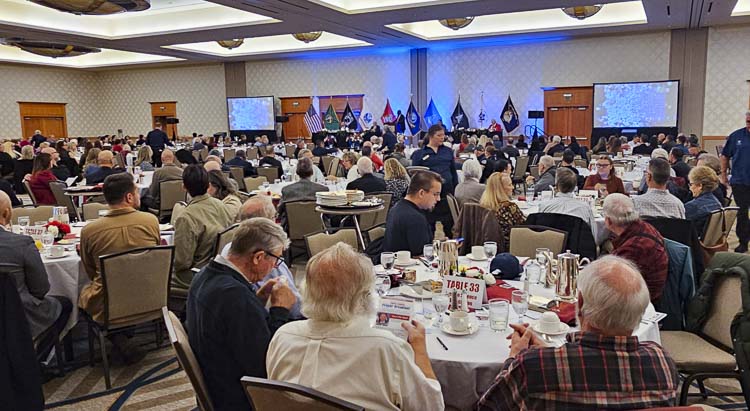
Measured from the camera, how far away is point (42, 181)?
8102 mm

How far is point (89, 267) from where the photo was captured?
159 inches

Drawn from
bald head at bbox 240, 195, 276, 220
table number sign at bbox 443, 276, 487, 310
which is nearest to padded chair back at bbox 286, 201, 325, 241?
bald head at bbox 240, 195, 276, 220

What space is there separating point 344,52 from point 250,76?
4456mm

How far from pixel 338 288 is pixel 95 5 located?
946 centimetres

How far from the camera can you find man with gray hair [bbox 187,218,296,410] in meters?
2.20

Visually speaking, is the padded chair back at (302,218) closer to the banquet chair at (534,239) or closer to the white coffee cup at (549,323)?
the banquet chair at (534,239)

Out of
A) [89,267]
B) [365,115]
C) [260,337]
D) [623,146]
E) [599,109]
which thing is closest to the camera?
[260,337]

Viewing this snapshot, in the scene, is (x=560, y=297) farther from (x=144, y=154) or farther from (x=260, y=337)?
(x=144, y=154)

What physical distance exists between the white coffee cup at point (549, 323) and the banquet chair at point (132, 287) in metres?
2.42

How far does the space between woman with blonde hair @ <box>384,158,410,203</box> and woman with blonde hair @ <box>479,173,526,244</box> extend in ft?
7.48

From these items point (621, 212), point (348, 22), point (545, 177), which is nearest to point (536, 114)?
point (348, 22)

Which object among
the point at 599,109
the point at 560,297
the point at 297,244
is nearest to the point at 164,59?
the point at 599,109

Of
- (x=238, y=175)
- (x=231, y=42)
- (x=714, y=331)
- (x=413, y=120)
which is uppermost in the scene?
(x=231, y=42)

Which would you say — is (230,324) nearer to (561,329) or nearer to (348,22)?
(561,329)
